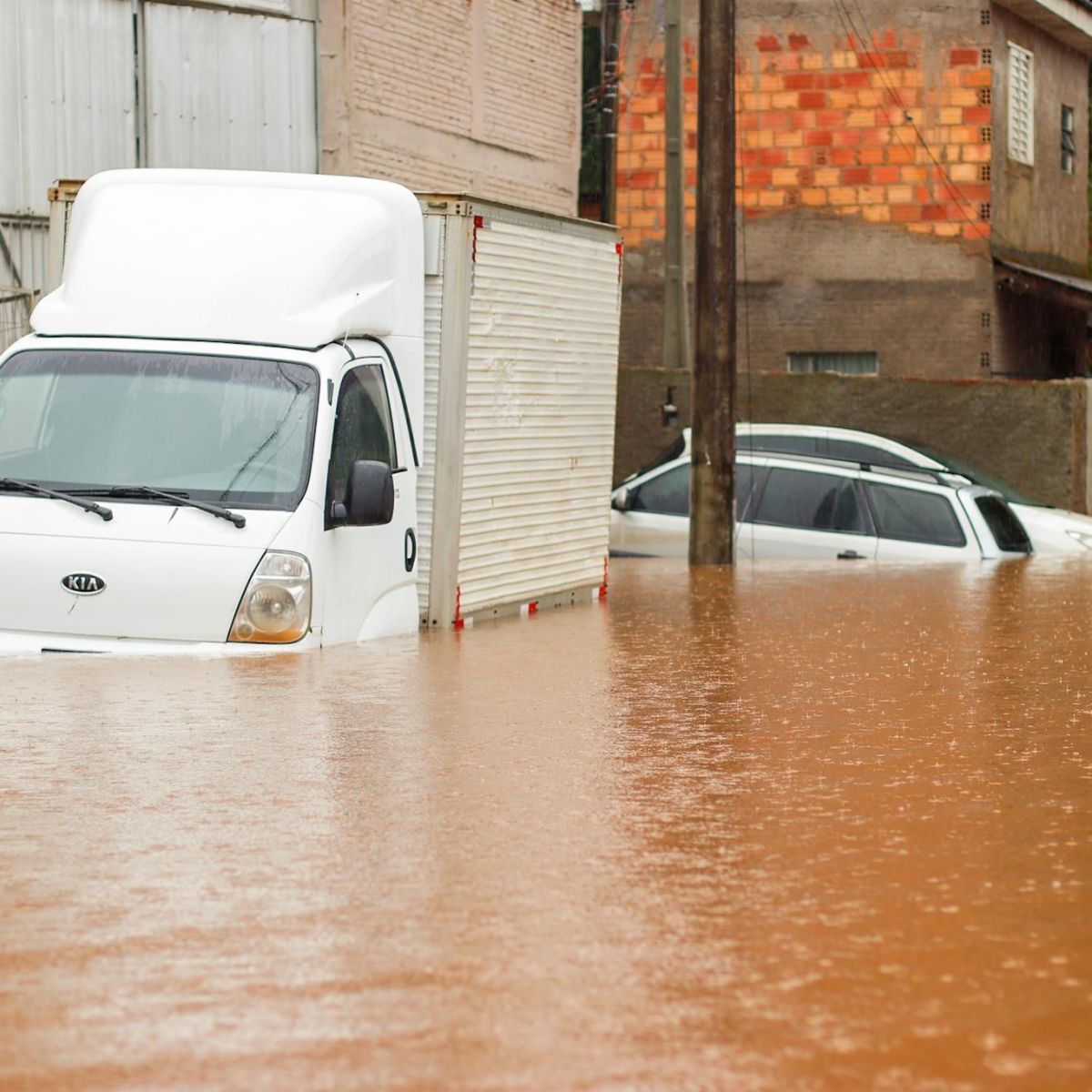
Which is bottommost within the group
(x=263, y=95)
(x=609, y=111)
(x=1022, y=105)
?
(x=263, y=95)

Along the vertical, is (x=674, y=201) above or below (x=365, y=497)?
above

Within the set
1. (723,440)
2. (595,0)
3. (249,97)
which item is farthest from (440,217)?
(595,0)

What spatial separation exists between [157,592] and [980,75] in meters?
20.7

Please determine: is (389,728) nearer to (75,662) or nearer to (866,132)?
(75,662)

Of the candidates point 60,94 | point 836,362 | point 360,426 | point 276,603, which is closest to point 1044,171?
point 836,362

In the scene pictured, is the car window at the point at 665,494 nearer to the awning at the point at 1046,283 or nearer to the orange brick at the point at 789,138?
the orange brick at the point at 789,138

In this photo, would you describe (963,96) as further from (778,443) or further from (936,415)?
(778,443)

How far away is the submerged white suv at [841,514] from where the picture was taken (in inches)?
723

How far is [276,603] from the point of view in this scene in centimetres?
1009

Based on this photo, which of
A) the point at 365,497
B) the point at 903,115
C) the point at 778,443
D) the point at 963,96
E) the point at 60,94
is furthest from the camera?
the point at 963,96

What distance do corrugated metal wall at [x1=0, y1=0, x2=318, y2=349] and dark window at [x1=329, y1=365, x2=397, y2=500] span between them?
6.36 metres

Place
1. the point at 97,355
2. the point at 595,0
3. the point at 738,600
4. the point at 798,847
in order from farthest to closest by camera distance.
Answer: the point at 595,0, the point at 738,600, the point at 97,355, the point at 798,847

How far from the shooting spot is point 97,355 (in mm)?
10820

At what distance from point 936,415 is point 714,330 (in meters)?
6.38
